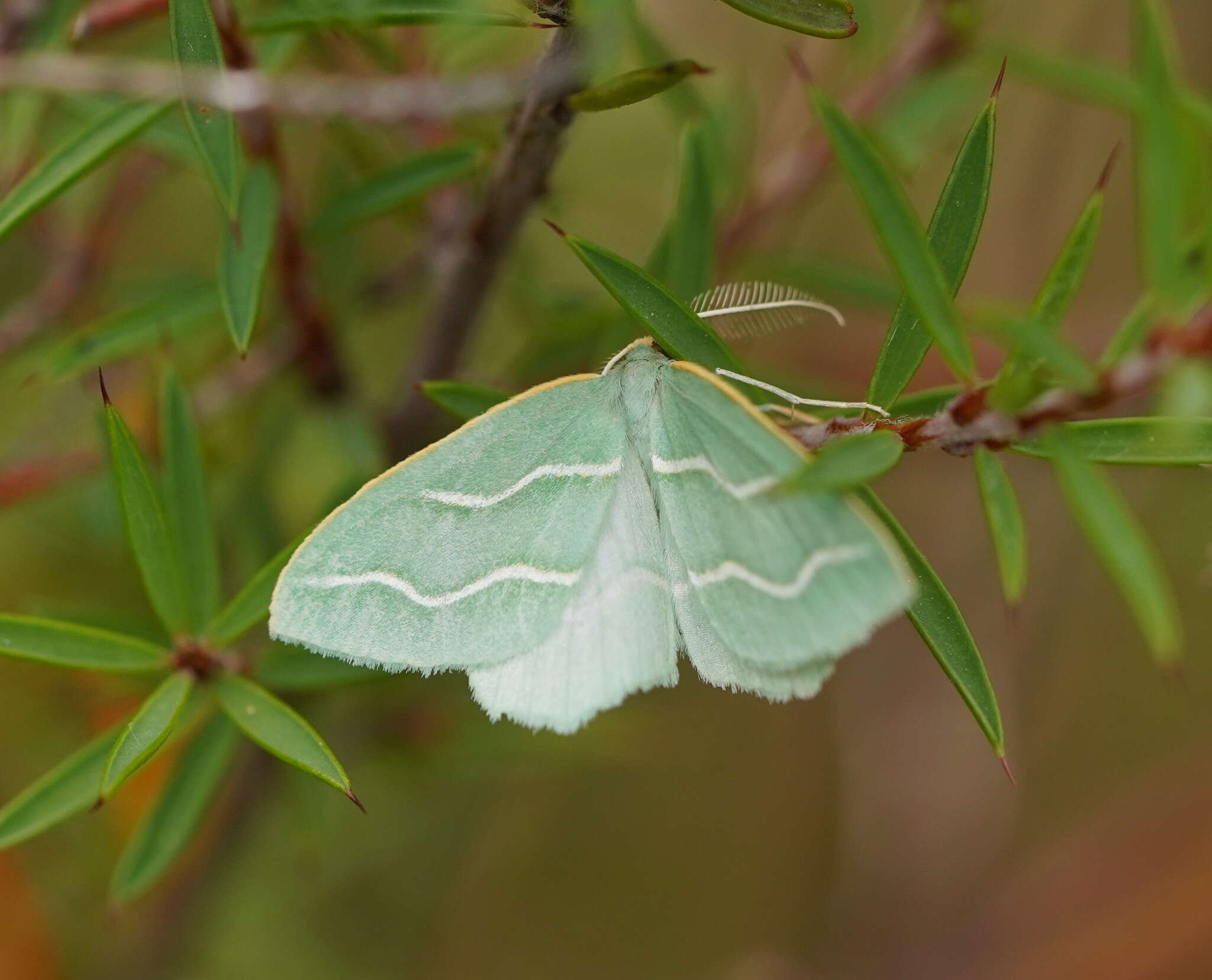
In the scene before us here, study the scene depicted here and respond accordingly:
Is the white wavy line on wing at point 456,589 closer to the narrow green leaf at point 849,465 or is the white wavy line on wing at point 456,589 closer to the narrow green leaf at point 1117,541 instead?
the narrow green leaf at point 849,465

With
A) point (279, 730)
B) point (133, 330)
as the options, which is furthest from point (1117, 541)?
point (133, 330)

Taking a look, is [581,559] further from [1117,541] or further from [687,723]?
[687,723]

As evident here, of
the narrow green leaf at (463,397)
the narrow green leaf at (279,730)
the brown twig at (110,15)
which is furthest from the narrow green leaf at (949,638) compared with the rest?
the brown twig at (110,15)

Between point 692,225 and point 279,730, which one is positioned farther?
point 692,225

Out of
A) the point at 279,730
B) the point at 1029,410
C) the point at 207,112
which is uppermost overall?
the point at 207,112

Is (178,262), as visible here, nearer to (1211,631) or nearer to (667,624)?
(667,624)

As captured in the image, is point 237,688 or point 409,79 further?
point 409,79

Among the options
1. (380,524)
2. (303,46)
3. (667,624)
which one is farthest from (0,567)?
(667,624)
